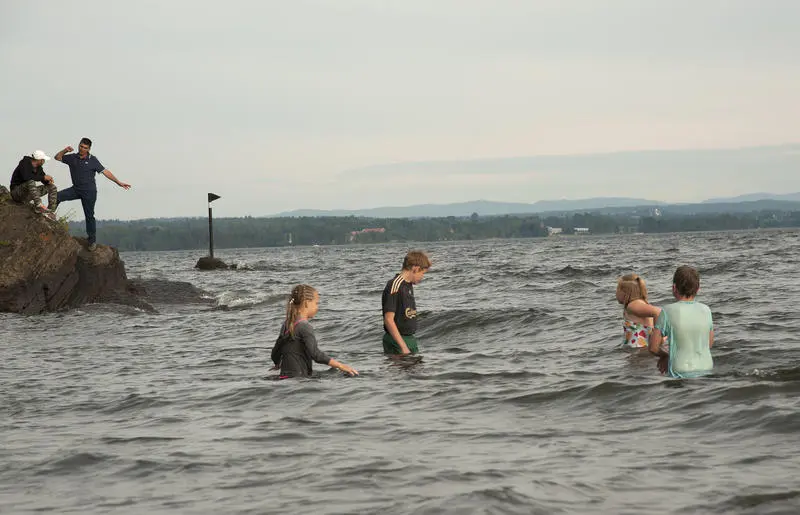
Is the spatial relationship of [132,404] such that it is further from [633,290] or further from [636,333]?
[636,333]

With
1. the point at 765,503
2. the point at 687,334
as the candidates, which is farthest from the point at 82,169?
the point at 765,503

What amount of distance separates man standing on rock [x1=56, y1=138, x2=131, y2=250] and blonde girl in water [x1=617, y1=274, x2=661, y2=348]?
12435 mm

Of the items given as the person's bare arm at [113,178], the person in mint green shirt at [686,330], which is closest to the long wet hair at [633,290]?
the person in mint green shirt at [686,330]

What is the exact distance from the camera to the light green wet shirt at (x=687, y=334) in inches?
362

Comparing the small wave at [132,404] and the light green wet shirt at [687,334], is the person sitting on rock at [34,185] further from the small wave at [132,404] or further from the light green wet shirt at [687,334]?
the light green wet shirt at [687,334]

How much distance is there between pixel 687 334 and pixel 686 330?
0.05m

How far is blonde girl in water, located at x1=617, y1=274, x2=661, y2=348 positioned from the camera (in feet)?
37.6

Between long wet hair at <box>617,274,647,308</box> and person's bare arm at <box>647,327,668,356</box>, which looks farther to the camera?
long wet hair at <box>617,274,647,308</box>

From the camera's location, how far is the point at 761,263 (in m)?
38.7

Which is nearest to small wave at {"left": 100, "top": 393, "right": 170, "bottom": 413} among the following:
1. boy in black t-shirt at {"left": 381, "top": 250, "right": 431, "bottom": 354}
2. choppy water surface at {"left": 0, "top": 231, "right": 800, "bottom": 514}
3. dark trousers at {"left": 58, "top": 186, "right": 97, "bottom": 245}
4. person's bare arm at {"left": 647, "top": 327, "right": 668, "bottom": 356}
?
choppy water surface at {"left": 0, "top": 231, "right": 800, "bottom": 514}

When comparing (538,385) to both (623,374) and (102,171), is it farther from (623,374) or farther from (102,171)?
(102,171)

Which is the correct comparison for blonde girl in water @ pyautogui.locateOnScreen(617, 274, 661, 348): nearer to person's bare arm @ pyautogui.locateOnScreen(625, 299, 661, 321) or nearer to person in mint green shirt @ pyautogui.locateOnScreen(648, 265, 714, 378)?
person's bare arm @ pyautogui.locateOnScreen(625, 299, 661, 321)

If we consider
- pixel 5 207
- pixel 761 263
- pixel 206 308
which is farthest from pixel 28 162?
pixel 761 263

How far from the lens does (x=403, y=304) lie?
11.8 m
